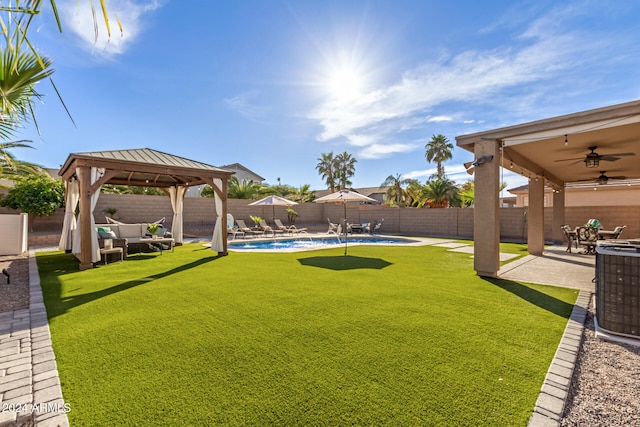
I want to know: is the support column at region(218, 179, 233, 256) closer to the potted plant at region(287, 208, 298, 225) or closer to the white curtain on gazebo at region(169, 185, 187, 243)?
the white curtain on gazebo at region(169, 185, 187, 243)

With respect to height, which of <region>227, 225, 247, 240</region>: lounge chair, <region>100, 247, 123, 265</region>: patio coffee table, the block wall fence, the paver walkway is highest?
the block wall fence

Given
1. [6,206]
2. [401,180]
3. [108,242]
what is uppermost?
[401,180]

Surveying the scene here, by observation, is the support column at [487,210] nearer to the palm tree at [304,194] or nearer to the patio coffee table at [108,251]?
the patio coffee table at [108,251]

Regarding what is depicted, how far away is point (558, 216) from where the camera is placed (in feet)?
46.7

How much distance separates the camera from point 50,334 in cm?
364

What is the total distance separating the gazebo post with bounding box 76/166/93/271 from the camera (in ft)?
25.6

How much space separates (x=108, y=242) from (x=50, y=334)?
598cm

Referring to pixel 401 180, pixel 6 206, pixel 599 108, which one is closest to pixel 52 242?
pixel 6 206

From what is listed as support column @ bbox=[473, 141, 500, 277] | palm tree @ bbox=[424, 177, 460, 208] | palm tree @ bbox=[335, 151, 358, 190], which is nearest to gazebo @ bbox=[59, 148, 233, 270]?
support column @ bbox=[473, 141, 500, 277]

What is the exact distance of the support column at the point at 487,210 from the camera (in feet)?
21.8

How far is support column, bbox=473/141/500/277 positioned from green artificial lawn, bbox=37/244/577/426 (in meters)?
0.60

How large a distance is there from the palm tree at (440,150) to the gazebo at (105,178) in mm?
28476

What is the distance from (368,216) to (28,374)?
21.4 m

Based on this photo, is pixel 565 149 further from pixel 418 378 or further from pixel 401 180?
pixel 401 180
